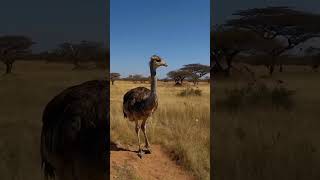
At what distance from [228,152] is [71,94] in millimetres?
1615

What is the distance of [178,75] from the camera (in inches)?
1091

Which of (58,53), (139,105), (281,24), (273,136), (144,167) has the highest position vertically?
(281,24)

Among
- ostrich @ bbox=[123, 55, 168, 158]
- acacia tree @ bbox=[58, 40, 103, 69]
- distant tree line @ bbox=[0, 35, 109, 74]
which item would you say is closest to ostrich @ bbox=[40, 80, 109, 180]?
distant tree line @ bbox=[0, 35, 109, 74]

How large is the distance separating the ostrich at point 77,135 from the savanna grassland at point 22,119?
9 cm

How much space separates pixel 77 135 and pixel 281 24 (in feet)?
7.97

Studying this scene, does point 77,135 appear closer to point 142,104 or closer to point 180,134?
point 142,104

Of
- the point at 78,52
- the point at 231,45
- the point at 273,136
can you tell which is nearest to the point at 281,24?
the point at 231,45

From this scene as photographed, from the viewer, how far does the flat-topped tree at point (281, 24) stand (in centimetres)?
475

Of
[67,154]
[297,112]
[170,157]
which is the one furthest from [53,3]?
[170,157]

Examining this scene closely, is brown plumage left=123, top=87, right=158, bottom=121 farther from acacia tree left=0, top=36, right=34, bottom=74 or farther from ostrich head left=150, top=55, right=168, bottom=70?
acacia tree left=0, top=36, right=34, bottom=74

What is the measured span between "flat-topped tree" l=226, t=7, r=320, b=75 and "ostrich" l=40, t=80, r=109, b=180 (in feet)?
5.88

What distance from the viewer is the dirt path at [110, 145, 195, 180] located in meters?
6.00

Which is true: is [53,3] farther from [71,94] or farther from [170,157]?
[170,157]

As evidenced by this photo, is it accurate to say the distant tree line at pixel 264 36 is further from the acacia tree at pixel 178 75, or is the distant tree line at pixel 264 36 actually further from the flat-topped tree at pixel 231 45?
the acacia tree at pixel 178 75
